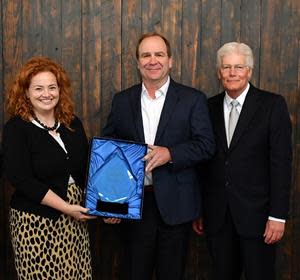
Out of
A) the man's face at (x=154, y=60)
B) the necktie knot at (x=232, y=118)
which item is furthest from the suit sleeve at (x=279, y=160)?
the man's face at (x=154, y=60)

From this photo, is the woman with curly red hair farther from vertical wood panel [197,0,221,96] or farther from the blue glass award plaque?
vertical wood panel [197,0,221,96]

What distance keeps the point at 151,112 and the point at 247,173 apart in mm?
529

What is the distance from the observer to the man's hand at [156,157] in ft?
7.23

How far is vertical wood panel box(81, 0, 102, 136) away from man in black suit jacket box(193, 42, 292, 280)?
89cm

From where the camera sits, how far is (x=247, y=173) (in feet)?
7.32

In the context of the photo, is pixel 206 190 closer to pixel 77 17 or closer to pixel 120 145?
pixel 120 145

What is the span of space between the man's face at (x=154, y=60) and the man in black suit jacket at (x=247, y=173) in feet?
0.86

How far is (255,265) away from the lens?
2.25 metres

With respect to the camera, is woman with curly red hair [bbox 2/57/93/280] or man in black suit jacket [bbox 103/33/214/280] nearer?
woman with curly red hair [bbox 2/57/93/280]

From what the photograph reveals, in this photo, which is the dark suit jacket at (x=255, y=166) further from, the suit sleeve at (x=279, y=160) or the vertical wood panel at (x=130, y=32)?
the vertical wood panel at (x=130, y=32)

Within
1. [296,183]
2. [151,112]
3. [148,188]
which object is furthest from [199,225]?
[296,183]

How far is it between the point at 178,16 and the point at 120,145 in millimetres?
1065

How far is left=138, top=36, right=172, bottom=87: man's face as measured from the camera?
2.34m

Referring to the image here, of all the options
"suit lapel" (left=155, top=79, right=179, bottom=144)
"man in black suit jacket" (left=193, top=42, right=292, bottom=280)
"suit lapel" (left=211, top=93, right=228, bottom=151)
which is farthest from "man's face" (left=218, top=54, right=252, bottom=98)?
"suit lapel" (left=155, top=79, right=179, bottom=144)
